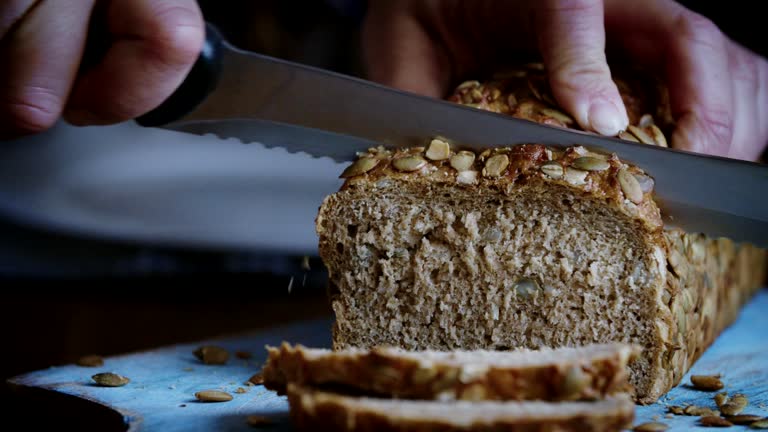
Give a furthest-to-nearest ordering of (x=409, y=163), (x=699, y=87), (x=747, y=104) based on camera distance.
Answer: (x=747, y=104), (x=699, y=87), (x=409, y=163)

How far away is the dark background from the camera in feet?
13.5

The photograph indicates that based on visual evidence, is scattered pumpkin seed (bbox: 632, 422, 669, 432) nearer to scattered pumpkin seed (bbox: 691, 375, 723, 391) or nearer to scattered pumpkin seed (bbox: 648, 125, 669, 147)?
scattered pumpkin seed (bbox: 691, 375, 723, 391)

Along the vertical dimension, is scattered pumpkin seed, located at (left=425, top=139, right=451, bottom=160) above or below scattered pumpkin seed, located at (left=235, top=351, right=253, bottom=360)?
above

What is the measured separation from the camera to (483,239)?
7.68 ft

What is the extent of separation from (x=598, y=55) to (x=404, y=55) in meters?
1.26

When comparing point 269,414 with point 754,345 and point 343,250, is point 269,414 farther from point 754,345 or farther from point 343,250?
point 754,345

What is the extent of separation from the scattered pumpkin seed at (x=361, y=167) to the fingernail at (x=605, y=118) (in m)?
0.66

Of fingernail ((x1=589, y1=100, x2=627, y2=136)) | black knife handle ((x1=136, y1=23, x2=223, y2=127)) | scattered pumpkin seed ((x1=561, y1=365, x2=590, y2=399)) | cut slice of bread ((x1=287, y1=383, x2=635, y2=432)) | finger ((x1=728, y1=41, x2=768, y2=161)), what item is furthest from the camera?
finger ((x1=728, y1=41, x2=768, y2=161))

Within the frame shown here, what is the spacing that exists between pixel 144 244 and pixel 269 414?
293cm

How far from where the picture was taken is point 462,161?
232cm

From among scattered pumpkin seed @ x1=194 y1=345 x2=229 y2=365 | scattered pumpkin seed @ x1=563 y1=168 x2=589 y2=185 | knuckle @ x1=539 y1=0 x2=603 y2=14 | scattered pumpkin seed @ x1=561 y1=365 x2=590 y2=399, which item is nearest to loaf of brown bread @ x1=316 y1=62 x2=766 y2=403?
scattered pumpkin seed @ x1=563 y1=168 x2=589 y2=185

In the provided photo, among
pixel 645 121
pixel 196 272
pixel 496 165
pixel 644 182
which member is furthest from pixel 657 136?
pixel 196 272

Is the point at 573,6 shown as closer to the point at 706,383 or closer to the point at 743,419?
the point at 706,383

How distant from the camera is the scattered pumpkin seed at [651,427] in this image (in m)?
1.92
